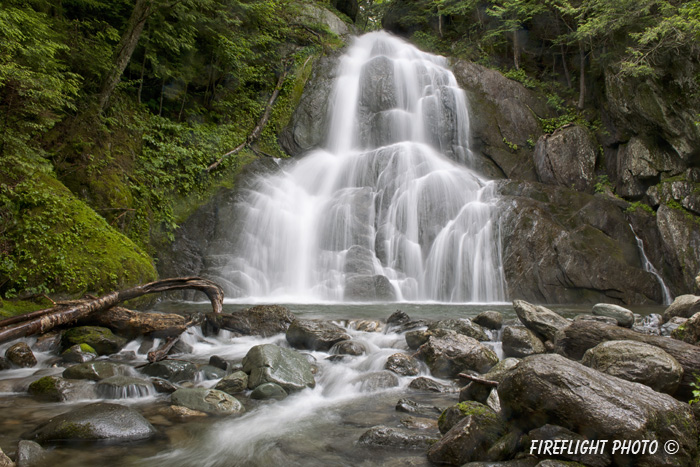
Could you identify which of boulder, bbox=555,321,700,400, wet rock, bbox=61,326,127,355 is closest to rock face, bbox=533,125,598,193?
boulder, bbox=555,321,700,400

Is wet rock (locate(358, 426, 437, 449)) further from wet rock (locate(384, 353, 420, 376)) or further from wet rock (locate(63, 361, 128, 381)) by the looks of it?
wet rock (locate(63, 361, 128, 381))

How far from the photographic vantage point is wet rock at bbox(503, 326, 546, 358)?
6.50m

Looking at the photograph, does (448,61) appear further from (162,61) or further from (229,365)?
(229,365)

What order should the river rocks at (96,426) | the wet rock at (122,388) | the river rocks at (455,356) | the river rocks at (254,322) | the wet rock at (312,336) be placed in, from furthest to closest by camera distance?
the river rocks at (254,322)
the wet rock at (312,336)
the river rocks at (455,356)
the wet rock at (122,388)
the river rocks at (96,426)

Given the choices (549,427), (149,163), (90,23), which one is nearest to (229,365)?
(549,427)

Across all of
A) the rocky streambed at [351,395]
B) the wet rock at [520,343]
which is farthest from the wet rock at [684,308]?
the wet rock at [520,343]

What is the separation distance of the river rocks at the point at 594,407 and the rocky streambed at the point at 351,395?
0.03 ft

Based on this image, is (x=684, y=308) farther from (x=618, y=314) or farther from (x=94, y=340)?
(x=94, y=340)

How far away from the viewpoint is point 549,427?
3.06m

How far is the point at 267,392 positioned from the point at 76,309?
3565mm

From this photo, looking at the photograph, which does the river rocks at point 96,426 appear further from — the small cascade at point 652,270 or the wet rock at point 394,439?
the small cascade at point 652,270

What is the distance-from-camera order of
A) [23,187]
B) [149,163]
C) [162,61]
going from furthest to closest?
[162,61], [149,163], [23,187]

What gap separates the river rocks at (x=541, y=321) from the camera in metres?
6.80

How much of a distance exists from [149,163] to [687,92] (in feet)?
56.4
